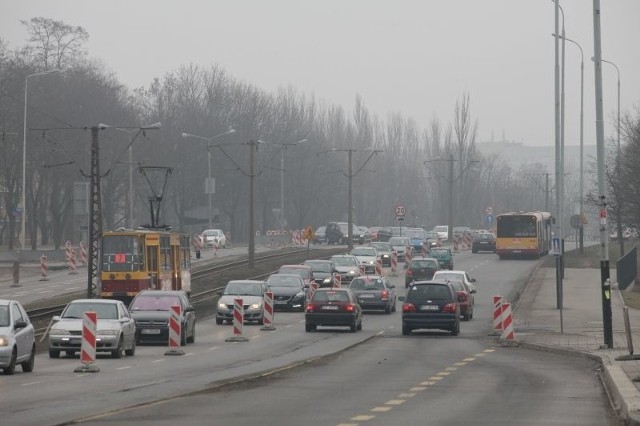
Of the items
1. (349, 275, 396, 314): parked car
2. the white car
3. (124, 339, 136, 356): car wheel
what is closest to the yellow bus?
the white car

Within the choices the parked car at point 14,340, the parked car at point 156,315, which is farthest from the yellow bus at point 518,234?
the parked car at point 14,340

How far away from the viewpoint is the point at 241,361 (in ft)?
98.8

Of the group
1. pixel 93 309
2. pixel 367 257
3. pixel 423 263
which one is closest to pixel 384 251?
pixel 367 257

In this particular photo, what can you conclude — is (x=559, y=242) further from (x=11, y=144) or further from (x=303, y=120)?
(x=303, y=120)

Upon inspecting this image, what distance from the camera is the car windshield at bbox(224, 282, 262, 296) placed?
47.6m

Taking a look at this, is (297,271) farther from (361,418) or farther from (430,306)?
(361,418)

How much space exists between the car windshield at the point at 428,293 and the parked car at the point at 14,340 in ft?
51.9

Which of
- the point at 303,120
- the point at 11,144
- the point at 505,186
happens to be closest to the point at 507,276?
the point at 11,144

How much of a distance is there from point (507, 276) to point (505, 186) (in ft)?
399

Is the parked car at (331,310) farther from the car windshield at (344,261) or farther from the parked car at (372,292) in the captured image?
the car windshield at (344,261)

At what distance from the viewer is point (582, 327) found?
1651 inches

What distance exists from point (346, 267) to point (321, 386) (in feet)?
150

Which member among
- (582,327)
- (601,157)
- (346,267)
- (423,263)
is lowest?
(582,327)

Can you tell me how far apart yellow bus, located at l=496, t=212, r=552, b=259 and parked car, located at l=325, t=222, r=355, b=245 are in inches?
1017
